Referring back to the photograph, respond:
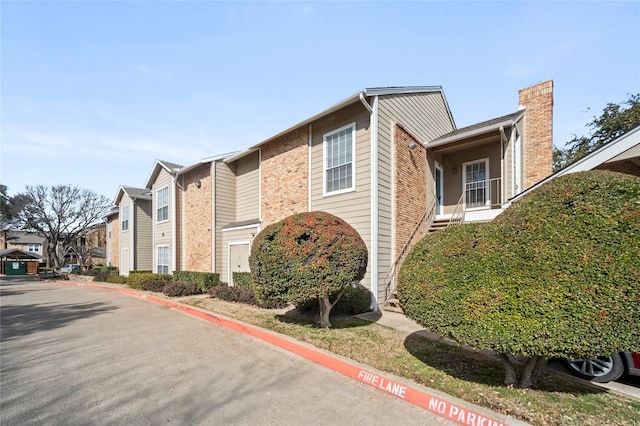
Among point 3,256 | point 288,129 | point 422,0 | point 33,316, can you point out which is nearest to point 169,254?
point 33,316

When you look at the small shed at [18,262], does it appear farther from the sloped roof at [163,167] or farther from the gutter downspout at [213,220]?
the gutter downspout at [213,220]

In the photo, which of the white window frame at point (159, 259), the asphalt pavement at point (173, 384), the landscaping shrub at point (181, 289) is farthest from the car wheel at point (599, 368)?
the white window frame at point (159, 259)

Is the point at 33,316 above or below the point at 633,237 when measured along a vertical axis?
below

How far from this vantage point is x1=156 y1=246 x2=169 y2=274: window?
18.3 metres

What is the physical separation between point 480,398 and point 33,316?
492 inches

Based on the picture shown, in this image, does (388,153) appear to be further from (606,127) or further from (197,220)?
(606,127)

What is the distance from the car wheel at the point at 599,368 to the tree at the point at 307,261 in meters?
3.81

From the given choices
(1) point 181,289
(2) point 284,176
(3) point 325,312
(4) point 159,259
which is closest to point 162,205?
(4) point 159,259

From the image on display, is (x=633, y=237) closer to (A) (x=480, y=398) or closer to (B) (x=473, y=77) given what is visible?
(A) (x=480, y=398)

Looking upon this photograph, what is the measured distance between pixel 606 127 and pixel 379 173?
2150cm

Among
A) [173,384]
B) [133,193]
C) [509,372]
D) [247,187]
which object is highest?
[133,193]

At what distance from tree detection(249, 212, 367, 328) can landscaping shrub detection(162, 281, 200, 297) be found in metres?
7.60

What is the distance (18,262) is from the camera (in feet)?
122

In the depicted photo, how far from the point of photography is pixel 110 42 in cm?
882
